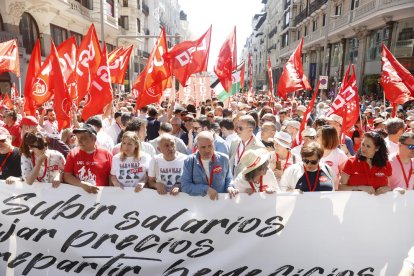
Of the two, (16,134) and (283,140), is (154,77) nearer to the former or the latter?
(16,134)

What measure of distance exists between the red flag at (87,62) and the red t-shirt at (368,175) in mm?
4407

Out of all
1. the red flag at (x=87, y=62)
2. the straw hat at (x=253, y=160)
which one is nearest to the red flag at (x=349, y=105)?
the straw hat at (x=253, y=160)

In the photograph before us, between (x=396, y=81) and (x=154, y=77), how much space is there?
4.70 m

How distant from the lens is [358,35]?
23.5 meters

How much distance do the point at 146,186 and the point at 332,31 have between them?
28851 millimetres

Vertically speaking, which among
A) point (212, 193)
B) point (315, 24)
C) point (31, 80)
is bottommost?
point (212, 193)

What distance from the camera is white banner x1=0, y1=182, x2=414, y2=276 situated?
118 inches

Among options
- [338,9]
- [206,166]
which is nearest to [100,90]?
[206,166]

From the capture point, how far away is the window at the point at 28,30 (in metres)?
15.7

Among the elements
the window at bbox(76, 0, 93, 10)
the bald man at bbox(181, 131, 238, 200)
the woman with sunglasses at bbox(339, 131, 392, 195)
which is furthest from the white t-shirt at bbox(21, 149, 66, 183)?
the window at bbox(76, 0, 93, 10)

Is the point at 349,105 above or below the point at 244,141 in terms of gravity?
above

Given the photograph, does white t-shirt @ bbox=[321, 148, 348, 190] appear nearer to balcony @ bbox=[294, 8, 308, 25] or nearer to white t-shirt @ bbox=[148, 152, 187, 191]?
white t-shirt @ bbox=[148, 152, 187, 191]

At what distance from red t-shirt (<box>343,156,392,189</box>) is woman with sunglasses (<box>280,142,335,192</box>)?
0.22 meters

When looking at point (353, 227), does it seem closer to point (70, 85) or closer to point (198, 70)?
point (198, 70)
